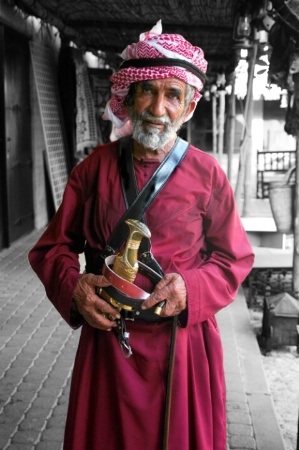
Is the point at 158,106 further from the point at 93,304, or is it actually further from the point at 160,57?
the point at 93,304

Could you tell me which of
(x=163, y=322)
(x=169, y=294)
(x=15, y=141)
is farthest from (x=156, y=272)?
(x=15, y=141)

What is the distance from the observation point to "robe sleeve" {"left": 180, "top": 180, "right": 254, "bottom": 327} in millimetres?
2107

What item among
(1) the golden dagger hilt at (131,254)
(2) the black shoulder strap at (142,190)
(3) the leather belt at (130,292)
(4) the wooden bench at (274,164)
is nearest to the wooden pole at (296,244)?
(2) the black shoulder strap at (142,190)

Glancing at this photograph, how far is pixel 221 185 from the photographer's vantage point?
2232mm

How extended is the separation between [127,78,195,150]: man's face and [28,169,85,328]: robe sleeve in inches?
12.1

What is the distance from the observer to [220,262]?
7.22ft

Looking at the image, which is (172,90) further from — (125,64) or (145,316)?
(145,316)

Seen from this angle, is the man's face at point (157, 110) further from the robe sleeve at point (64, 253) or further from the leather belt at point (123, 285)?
the leather belt at point (123, 285)

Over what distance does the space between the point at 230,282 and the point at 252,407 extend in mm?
1961

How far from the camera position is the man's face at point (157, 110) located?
2166 mm

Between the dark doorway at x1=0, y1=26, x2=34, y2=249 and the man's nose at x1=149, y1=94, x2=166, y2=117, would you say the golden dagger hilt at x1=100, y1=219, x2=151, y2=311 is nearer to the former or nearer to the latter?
the man's nose at x1=149, y1=94, x2=166, y2=117

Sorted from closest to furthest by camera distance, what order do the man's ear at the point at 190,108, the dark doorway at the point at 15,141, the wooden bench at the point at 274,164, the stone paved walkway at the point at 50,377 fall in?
the man's ear at the point at 190,108
the stone paved walkway at the point at 50,377
the dark doorway at the point at 15,141
the wooden bench at the point at 274,164

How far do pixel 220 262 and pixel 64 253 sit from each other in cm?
55

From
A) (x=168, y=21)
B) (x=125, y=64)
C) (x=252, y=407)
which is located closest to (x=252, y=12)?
(x=168, y=21)
